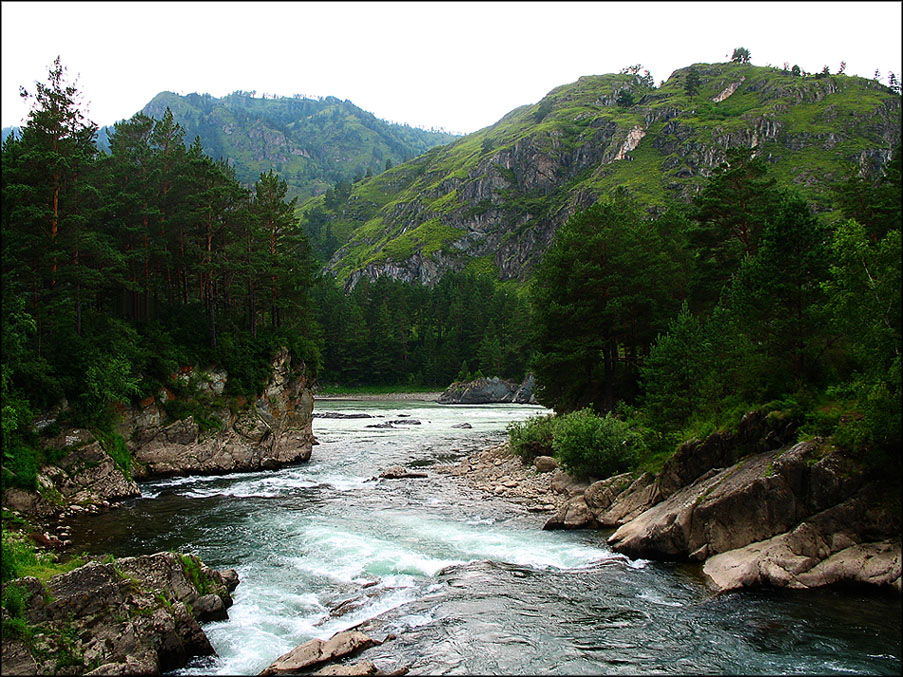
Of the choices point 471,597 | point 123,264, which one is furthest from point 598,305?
point 123,264

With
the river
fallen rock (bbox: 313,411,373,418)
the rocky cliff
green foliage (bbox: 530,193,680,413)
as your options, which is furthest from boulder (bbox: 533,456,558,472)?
fallen rock (bbox: 313,411,373,418)

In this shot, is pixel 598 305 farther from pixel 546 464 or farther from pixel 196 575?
pixel 196 575

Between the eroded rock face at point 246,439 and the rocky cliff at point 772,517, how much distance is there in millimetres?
26282

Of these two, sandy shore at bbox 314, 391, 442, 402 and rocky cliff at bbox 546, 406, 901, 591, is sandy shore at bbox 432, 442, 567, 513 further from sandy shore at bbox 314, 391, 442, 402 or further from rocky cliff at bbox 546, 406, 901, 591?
sandy shore at bbox 314, 391, 442, 402

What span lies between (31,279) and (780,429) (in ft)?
117

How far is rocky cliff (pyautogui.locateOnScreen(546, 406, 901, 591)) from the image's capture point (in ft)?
51.9

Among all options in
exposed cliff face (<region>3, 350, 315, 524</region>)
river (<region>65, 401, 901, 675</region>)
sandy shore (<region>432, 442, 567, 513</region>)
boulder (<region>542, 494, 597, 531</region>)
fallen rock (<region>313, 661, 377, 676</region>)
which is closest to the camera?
fallen rock (<region>313, 661, 377, 676</region>)

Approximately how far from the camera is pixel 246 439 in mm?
39406

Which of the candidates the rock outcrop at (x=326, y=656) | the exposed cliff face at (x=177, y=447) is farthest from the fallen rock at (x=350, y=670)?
the exposed cliff face at (x=177, y=447)

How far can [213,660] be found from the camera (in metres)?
12.6

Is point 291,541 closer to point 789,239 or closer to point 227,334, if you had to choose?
point 789,239

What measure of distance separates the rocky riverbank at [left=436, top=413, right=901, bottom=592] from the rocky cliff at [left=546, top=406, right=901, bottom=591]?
0.03 meters

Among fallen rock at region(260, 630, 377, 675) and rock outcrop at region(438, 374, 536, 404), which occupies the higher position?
fallen rock at region(260, 630, 377, 675)

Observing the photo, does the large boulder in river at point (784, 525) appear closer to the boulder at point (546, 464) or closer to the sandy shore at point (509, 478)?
the sandy shore at point (509, 478)
